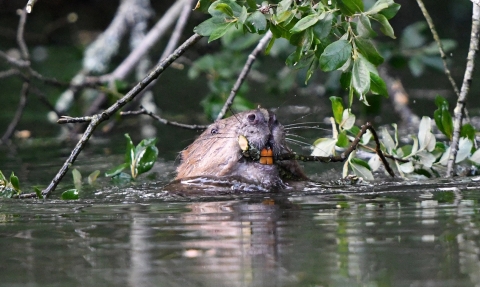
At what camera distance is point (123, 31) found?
7.33 meters

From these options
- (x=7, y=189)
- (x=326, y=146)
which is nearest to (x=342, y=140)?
(x=326, y=146)

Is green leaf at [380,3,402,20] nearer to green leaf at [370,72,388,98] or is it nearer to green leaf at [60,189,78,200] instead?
green leaf at [370,72,388,98]

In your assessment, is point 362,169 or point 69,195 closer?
point 69,195

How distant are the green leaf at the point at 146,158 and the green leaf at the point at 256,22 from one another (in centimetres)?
147

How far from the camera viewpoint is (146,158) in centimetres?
449

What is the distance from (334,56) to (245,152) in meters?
0.95

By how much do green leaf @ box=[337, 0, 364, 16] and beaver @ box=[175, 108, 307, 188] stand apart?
85 cm

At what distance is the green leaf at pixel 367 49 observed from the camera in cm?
312

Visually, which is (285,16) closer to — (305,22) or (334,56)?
(305,22)

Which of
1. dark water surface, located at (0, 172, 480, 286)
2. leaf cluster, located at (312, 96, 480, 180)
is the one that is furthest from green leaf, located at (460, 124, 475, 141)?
dark water surface, located at (0, 172, 480, 286)

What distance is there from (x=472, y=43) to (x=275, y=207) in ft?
3.93

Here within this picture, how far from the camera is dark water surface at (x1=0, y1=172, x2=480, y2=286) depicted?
87.5 inches

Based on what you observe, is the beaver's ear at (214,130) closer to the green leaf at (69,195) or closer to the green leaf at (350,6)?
the green leaf at (69,195)

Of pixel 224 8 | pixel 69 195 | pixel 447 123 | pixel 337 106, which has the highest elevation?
pixel 224 8
